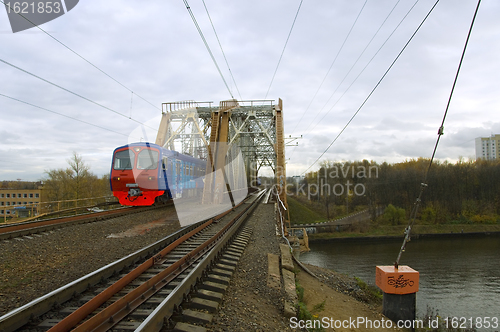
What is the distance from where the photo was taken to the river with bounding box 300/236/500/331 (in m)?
14.0

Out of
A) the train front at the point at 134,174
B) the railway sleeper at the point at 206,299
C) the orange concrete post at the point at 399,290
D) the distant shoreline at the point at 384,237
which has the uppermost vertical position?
the train front at the point at 134,174

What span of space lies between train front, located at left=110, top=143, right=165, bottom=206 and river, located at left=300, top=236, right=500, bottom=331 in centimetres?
1128

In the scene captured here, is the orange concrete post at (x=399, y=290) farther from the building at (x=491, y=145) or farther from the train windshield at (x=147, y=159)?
the building at (x=491, y=145)

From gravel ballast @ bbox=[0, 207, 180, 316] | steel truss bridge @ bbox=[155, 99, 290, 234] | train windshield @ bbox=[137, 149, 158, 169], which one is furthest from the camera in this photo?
steel truss bridge @ bbox=[155, 99, 290, 234]

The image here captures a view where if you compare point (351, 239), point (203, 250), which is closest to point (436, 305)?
point (203, 250)

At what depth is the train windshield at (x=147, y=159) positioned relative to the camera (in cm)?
1416

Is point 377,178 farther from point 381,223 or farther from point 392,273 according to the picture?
point 392,273

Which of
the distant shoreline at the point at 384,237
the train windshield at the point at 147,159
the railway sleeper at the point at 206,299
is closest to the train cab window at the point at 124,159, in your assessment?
the train windshield at the point at 147,159

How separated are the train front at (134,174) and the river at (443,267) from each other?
37.0 feet

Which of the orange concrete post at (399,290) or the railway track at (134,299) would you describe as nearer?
the railway track at (134,299)

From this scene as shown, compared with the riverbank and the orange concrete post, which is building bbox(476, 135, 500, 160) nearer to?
the riverbank

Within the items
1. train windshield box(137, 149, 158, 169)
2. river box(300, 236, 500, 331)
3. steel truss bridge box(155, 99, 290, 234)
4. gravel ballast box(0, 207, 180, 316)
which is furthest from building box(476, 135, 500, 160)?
gravel ballast box(0, 207, 180, 316)

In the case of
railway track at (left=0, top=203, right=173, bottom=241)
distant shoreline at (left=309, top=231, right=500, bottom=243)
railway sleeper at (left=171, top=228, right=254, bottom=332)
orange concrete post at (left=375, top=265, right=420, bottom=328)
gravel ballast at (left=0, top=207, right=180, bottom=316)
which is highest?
railway track at (left=0, top=203, right=173, bottom=241)

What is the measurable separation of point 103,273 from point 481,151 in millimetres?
108910
